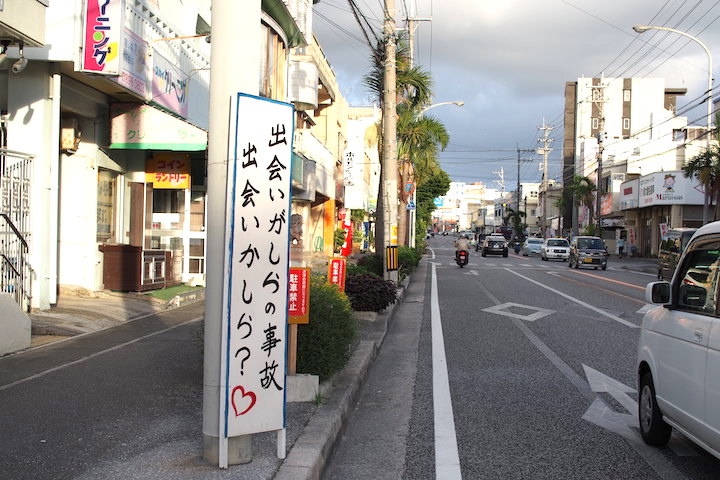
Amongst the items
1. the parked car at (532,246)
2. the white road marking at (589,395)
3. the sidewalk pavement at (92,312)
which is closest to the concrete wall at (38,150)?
the sidewalk pavement at (92,312)

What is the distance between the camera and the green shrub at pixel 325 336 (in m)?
6.52

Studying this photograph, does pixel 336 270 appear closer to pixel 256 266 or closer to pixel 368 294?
pixel 368 294

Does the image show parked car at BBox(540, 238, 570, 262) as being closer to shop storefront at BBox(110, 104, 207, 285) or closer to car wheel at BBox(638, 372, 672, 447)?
shop storefront at BBox(110, 104, 207, 285)

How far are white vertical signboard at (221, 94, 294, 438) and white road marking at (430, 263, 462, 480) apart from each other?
53.6 inches

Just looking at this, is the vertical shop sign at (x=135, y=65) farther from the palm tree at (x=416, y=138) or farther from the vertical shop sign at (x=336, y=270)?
the palm tree at (x=416, y=138)

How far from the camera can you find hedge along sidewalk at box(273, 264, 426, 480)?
4.41m

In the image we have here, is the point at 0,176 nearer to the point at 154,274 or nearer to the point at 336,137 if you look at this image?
the point at 154,274

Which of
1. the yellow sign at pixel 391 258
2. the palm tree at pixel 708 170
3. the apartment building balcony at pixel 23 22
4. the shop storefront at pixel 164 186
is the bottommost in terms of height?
the yellow sign at pixel 391 258

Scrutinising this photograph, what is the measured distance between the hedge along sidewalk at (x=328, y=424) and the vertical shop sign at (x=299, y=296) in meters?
0.79

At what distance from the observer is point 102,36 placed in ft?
35.0

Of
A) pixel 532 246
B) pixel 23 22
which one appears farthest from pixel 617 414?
pixel 532 246

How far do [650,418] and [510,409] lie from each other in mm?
1539

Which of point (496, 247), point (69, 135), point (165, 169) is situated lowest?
point (496, 247)

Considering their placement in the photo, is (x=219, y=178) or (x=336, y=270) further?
(x=336, y=270)
